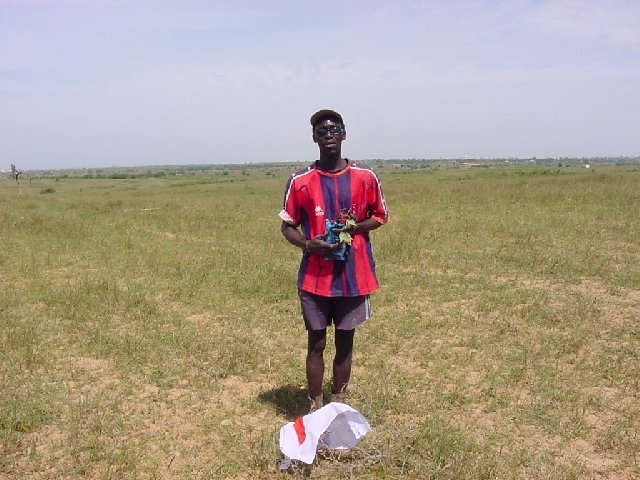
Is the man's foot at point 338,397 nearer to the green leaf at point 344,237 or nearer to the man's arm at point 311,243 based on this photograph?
the man's arm at point 311,243

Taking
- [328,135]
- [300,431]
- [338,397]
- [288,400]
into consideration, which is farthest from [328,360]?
[328,135]

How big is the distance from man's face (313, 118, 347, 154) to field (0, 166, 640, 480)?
6.65ft

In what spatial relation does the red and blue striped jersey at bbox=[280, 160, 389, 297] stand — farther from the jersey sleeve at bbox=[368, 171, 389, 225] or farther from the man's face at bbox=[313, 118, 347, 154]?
the man's face at bbox=[313, 118, 347, 154]

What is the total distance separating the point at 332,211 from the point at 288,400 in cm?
186

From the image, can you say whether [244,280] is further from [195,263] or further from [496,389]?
[496,389]

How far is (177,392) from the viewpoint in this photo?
463 cm

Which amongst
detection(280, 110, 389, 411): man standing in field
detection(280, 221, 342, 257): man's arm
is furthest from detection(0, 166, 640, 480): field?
detection(280, 221, 342, 257): man's arm

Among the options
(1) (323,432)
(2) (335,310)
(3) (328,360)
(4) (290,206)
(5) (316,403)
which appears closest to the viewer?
(1) (323,432)

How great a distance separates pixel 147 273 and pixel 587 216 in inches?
427

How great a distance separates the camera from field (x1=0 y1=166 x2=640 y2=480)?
3.51 metres

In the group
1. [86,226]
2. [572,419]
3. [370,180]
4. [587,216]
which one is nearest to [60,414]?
[370,180]

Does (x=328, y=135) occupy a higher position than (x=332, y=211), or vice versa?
(x=328, y=135)

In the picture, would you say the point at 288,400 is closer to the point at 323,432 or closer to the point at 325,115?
the point at 323,432

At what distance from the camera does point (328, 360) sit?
17.5ft
